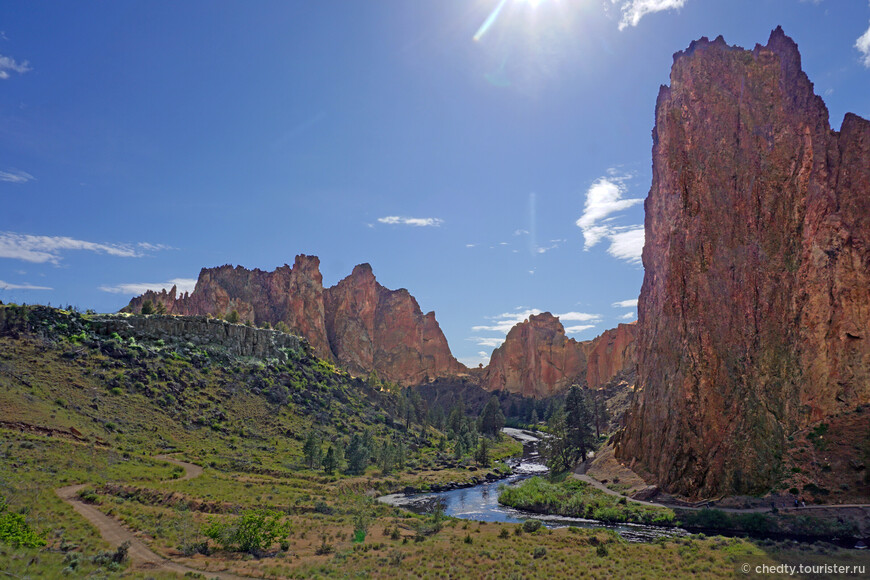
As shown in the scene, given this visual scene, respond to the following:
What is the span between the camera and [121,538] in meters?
27.6

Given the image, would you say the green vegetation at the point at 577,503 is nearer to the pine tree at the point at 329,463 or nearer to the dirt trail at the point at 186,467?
the pine tree at the point at 329,463

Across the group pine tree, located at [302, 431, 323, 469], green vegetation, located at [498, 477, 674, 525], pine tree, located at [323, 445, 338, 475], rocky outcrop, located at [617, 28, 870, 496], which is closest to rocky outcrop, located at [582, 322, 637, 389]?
rocky outcrop, located at [617, 28, 870, 496]

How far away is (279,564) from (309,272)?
15387 cm

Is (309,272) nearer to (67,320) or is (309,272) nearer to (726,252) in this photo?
(67,320)

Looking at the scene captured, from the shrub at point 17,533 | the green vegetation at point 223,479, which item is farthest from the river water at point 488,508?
the shrub at point 17,533

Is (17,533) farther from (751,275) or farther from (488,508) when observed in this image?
(751,275)

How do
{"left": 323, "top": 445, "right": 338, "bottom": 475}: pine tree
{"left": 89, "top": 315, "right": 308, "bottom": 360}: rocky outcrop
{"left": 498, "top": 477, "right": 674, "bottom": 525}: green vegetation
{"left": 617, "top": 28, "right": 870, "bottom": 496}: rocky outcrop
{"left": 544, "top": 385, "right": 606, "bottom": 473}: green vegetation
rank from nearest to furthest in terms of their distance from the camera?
{"left": 498, "top": 477, "right": 674, "bottom": 525}: green vegetation
{"left": 617, "top": 28, "right": 870, "bottom": 496}: rocky outcrop
{"left": 323, "top": 445, "right": 338, "bottom": 475}: pine tree
{"left": 544, "top": 385, "right": 606, "bottom": 473}: green vegetation
{"left": 89, "top": 315, "right": 308, "bottom": 360}: rocky outcrop

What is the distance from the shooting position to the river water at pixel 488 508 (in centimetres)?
4103

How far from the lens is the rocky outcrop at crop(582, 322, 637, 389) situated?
6826 inches

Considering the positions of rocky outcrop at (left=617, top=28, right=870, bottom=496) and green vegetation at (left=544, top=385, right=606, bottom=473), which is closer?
rocky outcrop at (left=617, top=28, right=870, bottom=496)

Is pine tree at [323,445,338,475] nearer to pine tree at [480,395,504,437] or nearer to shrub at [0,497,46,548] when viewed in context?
shrub at [0,497,46,548]

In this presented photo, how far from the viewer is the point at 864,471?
134ft

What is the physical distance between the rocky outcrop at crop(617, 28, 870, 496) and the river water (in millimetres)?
10994

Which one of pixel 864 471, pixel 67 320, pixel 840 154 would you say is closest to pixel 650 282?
pixel 840 154
